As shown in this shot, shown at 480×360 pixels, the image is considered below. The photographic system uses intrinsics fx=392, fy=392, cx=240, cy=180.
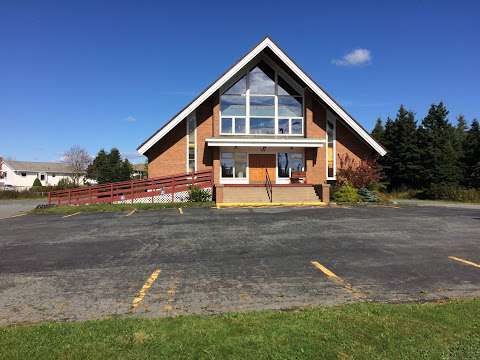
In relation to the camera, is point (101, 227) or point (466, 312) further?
point (101, 227)

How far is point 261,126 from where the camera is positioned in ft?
81.7

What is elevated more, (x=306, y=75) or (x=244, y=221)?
(x=306, y=75)

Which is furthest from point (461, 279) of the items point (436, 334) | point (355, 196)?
point (355, 196)

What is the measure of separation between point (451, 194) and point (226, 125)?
759 inches

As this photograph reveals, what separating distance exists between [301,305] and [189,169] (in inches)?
783

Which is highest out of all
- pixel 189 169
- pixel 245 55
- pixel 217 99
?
pixel 245 55

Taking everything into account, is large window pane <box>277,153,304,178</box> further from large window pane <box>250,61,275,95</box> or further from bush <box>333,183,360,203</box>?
large window pane <box>250,61,275,95</box>

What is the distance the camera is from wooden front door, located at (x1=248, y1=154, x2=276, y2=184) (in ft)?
82.8

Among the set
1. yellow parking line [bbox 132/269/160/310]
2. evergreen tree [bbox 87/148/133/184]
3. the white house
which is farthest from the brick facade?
the white house

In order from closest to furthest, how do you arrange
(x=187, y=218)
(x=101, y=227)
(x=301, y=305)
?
(x=301, y=305), (x=101, y=227), (x=187, y=218)

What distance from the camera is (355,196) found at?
21391mm

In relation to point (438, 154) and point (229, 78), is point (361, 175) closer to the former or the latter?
point (229, 78)

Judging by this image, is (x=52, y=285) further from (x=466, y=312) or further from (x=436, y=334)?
(x=466, y=312)

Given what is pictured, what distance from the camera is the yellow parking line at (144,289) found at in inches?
213
